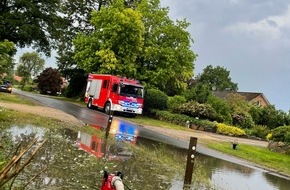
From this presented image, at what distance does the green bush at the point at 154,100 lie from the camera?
37.4m

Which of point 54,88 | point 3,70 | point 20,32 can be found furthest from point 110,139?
point 54,88

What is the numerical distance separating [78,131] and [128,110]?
1534 cm

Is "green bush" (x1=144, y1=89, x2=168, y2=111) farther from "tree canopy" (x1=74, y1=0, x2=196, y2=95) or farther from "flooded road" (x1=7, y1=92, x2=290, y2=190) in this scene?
"flooded road" (x1=7, y1=92, x2=290, y2=190)

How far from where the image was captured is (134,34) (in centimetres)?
3756

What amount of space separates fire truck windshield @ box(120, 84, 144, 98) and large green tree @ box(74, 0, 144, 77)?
15.4ft

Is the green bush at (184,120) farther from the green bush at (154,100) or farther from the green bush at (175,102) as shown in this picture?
the green bush at (154,100)

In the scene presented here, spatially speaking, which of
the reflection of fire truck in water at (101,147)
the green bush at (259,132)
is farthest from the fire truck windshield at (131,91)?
the reflection of fire truck in water at (101,147)

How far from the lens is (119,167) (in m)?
10.5

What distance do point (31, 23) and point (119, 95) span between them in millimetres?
14046

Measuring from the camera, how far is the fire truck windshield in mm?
32094

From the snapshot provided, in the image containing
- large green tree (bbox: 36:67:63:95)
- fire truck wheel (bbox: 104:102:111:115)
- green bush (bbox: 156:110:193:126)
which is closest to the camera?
fire truck wheel (bbox: 104:102:111:115)

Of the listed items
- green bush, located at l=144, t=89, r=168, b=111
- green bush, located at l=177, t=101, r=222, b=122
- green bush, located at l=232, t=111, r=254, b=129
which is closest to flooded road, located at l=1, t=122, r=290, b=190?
green bush, located at l=177, t=101, r=222, b=122

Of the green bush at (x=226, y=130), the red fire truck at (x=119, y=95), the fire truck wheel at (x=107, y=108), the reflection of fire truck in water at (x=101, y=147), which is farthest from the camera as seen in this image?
the green bush at (x=226, y=130)

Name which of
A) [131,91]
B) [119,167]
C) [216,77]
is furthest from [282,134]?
[216,77]
